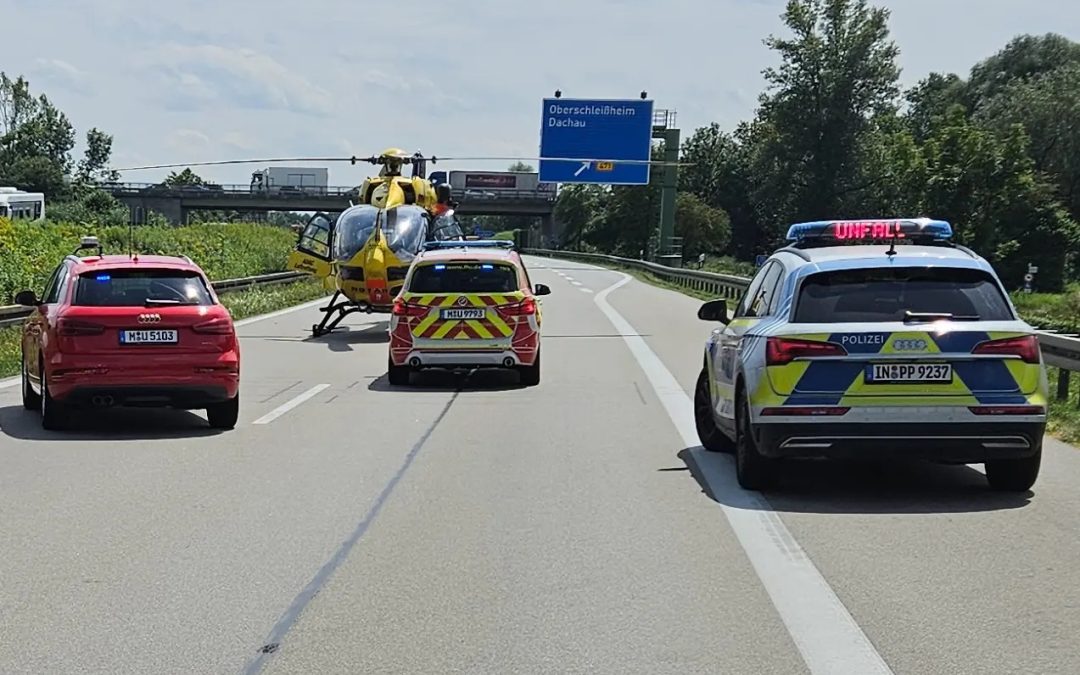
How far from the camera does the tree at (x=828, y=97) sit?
84562 millimetres

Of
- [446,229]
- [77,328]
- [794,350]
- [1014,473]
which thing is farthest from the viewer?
[446,229]

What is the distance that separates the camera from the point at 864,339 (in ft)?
27.8

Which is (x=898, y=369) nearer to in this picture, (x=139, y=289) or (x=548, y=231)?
(x=139, y=289)

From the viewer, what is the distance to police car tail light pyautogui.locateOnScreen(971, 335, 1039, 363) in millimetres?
8484

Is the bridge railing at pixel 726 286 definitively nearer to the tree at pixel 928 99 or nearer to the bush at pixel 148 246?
the bush at pixel 148 246

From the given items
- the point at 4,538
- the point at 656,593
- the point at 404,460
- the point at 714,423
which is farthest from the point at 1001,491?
the point at 4,538

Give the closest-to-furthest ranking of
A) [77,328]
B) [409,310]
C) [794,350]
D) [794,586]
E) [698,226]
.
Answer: [794,586], [794,350], [77,328], [409,310], [698,226]

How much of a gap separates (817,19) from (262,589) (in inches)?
3316

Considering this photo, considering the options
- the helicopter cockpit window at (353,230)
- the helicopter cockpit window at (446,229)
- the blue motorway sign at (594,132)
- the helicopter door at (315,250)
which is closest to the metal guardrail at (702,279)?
the blue motorway sign at (594,132)

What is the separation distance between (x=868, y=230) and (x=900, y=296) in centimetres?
158

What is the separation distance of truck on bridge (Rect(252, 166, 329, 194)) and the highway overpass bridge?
2.44ft

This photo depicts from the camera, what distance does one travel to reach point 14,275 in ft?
90.2

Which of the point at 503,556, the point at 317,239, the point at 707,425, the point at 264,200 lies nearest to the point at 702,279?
the point at 317,239

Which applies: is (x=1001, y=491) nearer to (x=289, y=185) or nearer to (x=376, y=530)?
(x=376, y=530)
